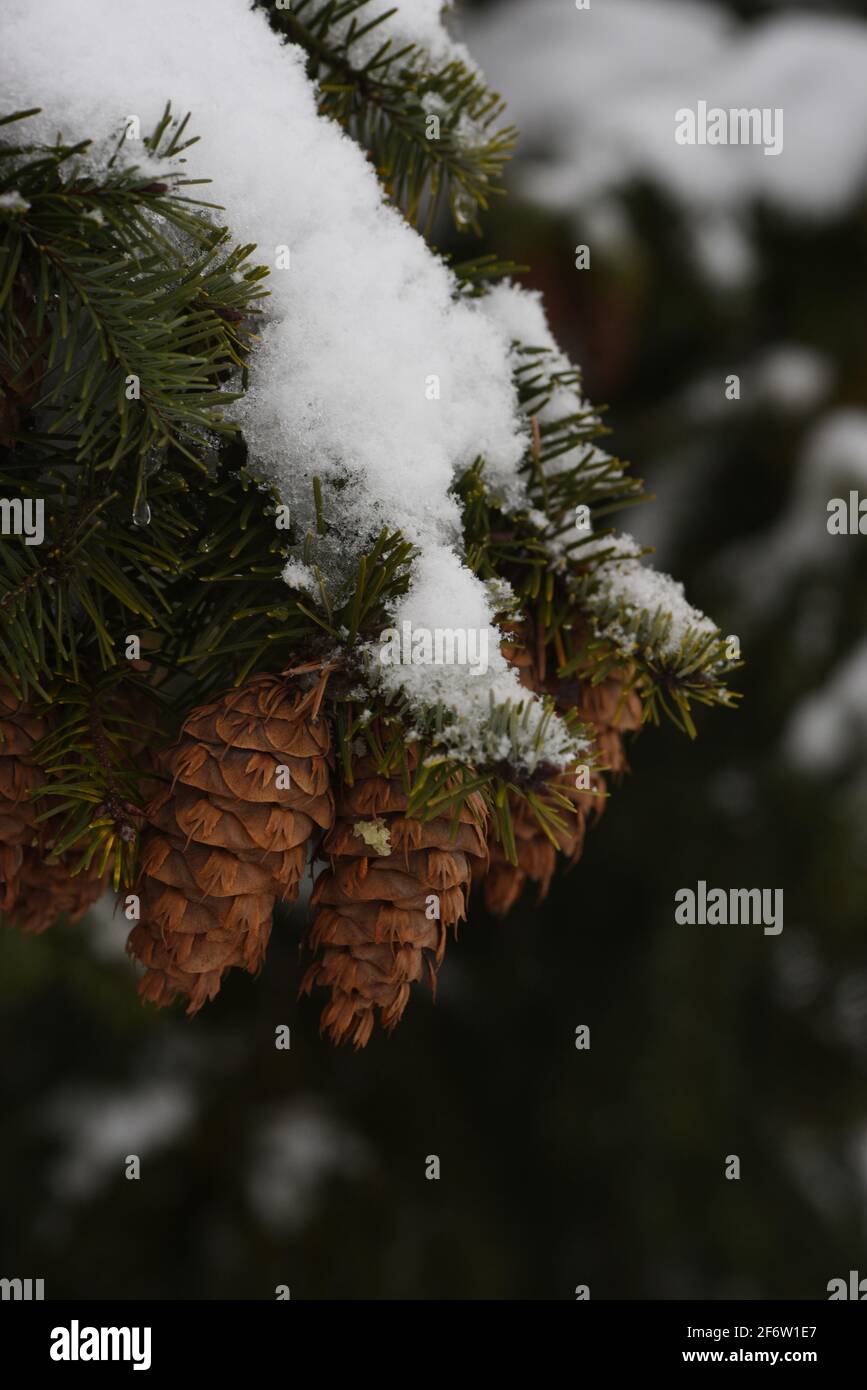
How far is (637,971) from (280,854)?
1166mm

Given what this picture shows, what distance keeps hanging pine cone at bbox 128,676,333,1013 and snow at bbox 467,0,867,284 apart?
3.49 ft

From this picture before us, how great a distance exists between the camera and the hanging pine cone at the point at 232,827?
0.54 metres

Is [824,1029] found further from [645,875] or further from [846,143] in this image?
[846,143]

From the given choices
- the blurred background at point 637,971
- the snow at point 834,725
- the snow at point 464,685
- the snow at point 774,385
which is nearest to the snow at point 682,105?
the blurred background at point 637,971

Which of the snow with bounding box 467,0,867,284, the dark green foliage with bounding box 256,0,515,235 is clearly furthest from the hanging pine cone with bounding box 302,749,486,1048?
the snow with bounding box 467,0,867,284

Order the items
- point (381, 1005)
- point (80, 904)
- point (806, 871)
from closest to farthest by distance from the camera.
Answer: point (381, 1005), point (80, 904), point (806, 871)

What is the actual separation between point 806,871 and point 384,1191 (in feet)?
2.89

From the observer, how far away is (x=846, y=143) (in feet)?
4.87

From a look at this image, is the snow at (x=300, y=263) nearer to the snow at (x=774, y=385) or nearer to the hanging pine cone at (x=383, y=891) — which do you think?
the hanging pine cone at (x=383, y=891)

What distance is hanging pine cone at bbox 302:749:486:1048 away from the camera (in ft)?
1.79

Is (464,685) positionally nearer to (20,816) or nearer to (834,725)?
(20,816)

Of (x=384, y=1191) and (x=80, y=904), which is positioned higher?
(x=80, y=904)

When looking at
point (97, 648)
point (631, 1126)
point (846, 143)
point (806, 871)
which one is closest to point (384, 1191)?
point (631, 1126)

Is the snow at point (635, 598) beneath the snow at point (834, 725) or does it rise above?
beneath
